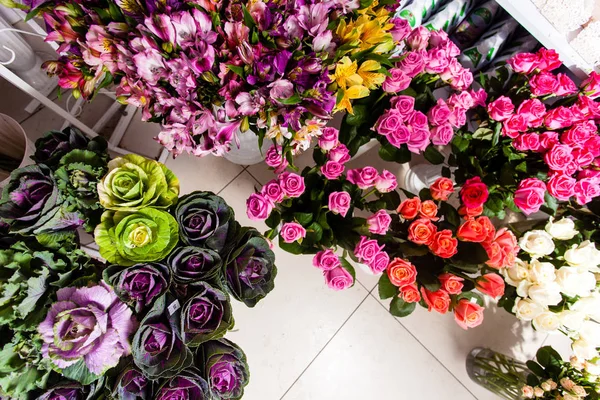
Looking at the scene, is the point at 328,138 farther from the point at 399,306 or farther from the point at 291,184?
the point at 399,306

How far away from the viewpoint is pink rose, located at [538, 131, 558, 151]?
0.75 meters

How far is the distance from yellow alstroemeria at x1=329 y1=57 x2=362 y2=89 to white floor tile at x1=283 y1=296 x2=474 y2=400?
0.80m

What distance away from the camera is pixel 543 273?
800mm

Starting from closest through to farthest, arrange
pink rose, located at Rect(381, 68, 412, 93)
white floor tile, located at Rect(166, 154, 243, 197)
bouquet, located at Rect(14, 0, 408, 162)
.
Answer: bouquet, located at Rect(14, 0, 408, 162) → pink rose, located at Rect(381, 68, 412, 93) → white floor tile, located at Rect(166, 154, 243, 197)

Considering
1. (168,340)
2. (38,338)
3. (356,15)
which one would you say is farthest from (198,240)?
(356,15)

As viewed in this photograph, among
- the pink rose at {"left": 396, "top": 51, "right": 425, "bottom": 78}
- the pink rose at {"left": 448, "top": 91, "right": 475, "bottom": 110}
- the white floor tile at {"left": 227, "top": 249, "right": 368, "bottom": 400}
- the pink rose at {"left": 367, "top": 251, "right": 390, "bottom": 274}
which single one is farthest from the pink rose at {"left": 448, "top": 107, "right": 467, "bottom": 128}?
the white floor tile at {"left": 227, "top": 249, "right": 368, "bottom": 400}

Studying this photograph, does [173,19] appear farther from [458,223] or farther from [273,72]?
[458,223]

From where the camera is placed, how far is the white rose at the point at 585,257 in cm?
79

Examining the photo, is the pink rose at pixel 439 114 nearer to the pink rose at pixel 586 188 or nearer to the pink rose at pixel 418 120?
the pink rose at pixel 418 120

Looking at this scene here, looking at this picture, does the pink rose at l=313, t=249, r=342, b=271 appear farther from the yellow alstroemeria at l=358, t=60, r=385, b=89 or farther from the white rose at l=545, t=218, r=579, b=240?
the white rose at l=545, t=218, r=579, b=240

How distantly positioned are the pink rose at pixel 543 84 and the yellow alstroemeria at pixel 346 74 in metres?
0.46

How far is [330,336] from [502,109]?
80 cm

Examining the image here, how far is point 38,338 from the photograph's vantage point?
516 millimetres

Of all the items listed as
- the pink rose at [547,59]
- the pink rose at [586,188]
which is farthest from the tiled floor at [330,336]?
the pink rose at [547,59]
